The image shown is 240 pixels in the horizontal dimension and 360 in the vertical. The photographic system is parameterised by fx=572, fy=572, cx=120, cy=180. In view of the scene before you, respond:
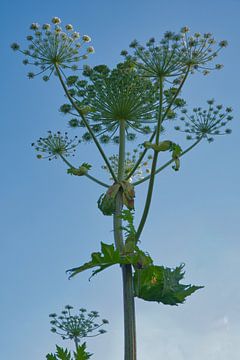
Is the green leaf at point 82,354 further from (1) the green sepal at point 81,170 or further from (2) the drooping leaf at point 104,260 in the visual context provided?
(1) the green sepal at point 81,170

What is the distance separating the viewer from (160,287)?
8.29 meters

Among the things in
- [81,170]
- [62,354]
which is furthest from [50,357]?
[81,170]

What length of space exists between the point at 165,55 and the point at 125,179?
83.9 inches

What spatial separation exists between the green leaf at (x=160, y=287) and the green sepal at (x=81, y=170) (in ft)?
6.77

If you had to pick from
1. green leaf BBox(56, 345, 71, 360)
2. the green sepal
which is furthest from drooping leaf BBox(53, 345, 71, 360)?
the green sepal

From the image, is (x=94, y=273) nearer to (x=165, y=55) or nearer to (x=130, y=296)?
(x=130, y=296)

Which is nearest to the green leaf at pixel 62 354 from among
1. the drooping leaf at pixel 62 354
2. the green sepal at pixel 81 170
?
the drooping leaf at pixel 62 354

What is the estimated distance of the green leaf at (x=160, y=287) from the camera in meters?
8.15

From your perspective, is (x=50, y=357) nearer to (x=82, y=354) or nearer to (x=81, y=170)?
(x=82, y=354)

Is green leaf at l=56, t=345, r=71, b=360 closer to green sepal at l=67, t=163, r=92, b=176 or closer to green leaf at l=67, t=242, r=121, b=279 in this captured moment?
green leaf at l=67, t=242, r=121, b=279

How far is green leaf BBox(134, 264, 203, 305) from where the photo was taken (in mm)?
8148

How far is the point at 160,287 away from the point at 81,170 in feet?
7.81

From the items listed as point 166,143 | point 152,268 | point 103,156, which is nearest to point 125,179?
point 103,156

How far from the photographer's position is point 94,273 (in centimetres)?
782
